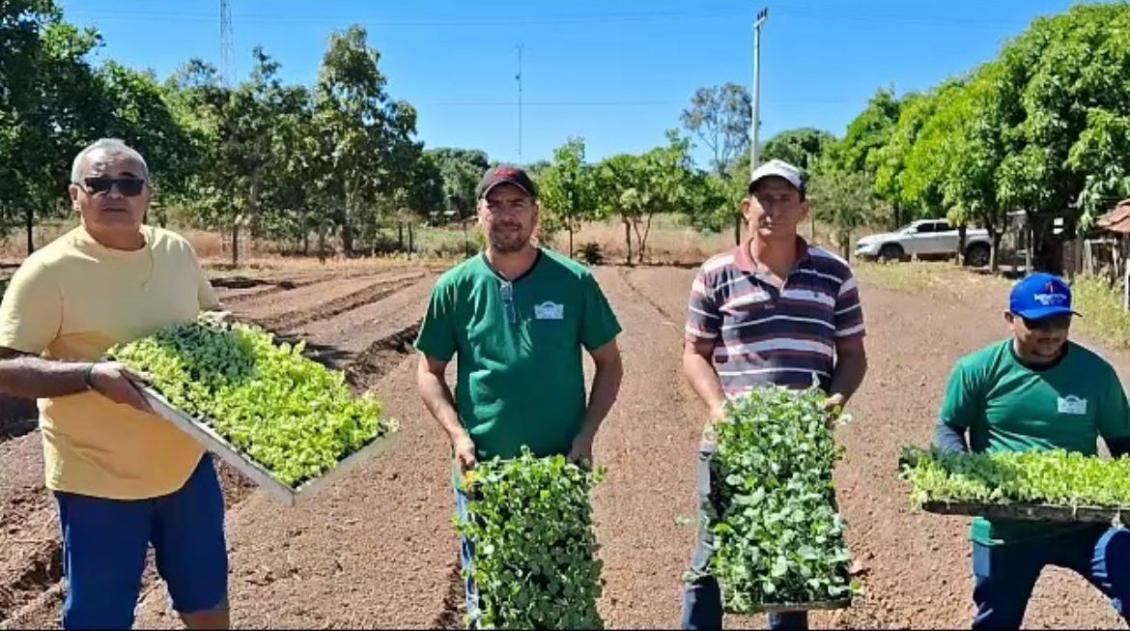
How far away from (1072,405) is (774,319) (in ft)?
3.15

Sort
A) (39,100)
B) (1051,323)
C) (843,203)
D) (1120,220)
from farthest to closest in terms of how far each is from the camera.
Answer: (843,203), (1120,220), (39,100), (1051,323)

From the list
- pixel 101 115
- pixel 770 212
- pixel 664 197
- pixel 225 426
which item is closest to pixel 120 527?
pixel 225 426

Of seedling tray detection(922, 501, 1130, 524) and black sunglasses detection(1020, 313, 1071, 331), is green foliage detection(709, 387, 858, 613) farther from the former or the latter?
black sunglasses detection(1020, 313, 1071, 331)

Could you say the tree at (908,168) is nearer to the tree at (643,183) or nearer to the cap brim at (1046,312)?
the tree at (643,183)

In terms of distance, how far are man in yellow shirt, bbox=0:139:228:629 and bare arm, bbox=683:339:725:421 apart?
1564 millimetres

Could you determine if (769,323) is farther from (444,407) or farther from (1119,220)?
(1119,220)

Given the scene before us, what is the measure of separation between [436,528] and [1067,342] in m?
3.82

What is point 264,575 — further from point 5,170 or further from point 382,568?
point 5,170

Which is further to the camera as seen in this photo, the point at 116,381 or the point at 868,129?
the point at 868,129

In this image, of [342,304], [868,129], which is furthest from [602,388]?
[868,129]

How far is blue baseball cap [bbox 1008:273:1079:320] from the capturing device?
3396 mm

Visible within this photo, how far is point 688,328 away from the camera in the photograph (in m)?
3.61

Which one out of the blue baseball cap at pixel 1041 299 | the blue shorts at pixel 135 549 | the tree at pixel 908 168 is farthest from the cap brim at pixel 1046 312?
the tree at pixel 908 168

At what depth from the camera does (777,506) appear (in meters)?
3.14
